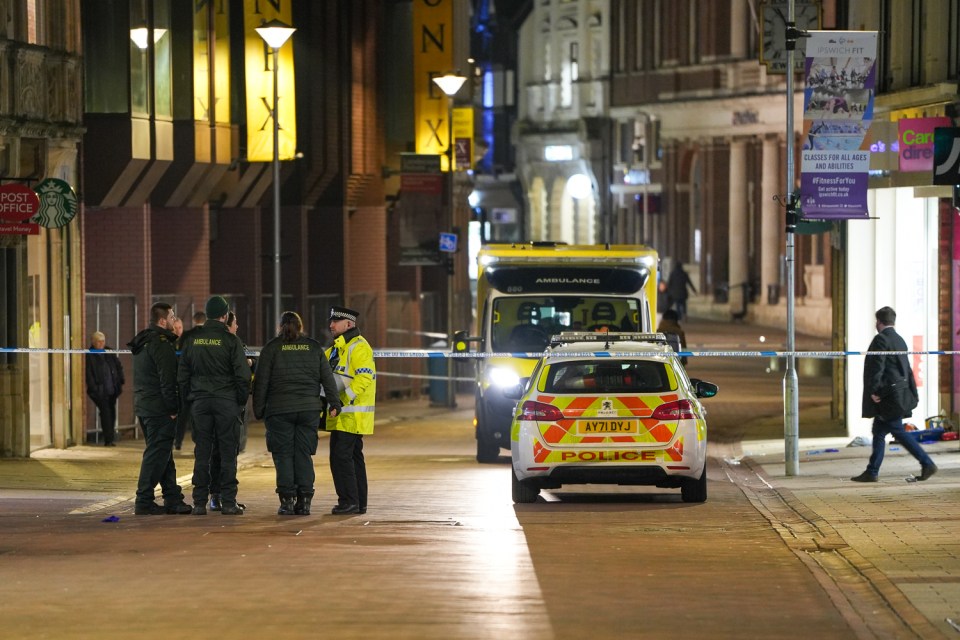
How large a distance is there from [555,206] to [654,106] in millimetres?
21092

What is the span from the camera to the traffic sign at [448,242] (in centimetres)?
3712

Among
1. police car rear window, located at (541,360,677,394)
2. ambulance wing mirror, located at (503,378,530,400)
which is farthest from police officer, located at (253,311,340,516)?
ambulance wing mirror, located at (503,378,530,400)

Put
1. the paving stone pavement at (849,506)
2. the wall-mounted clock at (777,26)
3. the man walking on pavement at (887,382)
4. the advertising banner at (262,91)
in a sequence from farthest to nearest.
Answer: the advertising banner at (262,91) → the wall-mounted clock at (777,26) → the man walking on pavement at (887,382) → the paving stone pavement at (849,506)

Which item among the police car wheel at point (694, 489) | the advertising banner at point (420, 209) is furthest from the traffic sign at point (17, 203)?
the advertising banner at point (420, 209)

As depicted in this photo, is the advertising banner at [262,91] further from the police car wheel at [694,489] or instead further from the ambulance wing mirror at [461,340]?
the police car wheel at [694,489]

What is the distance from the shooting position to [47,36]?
2528 cm

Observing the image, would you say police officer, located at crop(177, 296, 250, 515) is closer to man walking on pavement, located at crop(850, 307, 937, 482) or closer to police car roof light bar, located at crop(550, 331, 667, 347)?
police car roof light bar, located at crop(550, 331, 667, 347)

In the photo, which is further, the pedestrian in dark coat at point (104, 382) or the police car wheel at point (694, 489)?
the pedestrian in dark coat at point (104, 382)

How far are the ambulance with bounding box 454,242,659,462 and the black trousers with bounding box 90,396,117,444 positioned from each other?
4.83 meters

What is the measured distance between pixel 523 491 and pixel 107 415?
9.64 m

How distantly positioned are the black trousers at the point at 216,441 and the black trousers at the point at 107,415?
9434 mm

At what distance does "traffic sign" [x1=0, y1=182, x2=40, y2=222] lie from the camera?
72.8 feet

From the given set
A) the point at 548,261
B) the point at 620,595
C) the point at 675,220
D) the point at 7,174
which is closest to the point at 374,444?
the point at 548,261

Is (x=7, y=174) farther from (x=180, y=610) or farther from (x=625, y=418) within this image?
(x=180, y=610)
